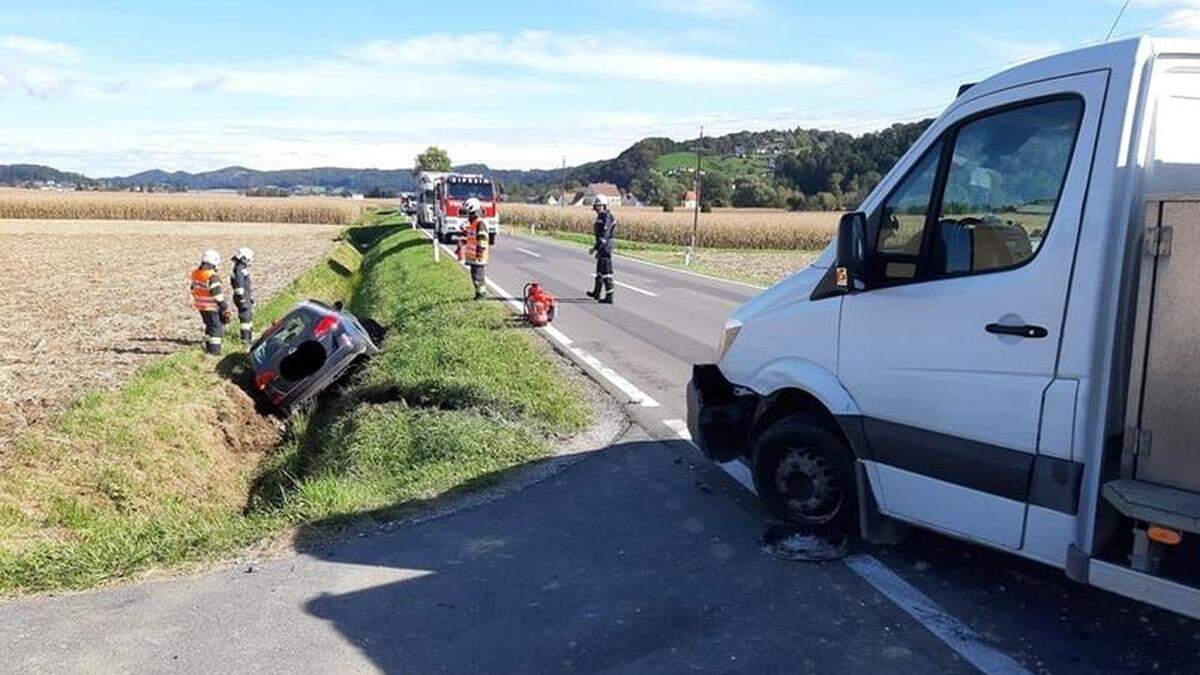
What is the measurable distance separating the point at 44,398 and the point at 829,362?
8.74 meters

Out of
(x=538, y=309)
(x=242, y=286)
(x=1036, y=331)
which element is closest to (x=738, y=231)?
(x=538, y=309)

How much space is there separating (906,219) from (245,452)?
7.70 m

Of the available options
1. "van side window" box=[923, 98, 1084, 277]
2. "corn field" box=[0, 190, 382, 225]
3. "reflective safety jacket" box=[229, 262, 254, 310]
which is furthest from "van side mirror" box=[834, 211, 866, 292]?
"corn field" box=[0, 190, 382, 225]

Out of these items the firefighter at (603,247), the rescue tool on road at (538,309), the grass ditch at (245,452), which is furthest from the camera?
the firefighter at (603,247)

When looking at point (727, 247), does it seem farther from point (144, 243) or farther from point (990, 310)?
point (990, 310)

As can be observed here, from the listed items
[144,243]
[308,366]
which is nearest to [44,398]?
[308,366]

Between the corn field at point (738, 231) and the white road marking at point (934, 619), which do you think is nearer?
the white road marking at point (934, 619)

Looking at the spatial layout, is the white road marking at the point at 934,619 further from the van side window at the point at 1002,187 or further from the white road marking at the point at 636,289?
the white road marking at the point at 636,289

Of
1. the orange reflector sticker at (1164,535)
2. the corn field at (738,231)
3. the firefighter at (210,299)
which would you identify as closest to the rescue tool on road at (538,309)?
the firefighter at (210,299)

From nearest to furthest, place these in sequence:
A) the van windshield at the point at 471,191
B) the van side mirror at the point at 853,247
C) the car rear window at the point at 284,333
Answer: the van side mirror at the point at 853,247 → the car rear window at the point at 284,333 → the van windshield at the point at 471,191

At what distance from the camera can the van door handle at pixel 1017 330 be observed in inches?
134

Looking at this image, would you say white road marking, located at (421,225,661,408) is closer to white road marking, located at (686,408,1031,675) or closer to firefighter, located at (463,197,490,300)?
firefighter, located at (463,197,490,300)

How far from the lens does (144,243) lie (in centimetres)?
4159

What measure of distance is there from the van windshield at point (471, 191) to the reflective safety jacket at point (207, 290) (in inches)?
915
